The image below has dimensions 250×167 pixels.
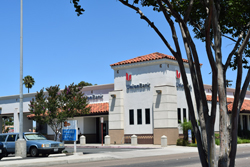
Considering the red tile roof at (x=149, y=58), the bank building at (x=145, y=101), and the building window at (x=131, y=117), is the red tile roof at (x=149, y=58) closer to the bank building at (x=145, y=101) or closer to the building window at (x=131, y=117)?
the bank building at (x=145, y=101)

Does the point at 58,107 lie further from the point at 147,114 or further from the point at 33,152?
the point at 147,114

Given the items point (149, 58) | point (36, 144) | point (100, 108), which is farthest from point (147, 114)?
point (36, 144)

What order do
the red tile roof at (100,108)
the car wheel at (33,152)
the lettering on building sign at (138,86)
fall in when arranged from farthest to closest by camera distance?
the red tile roof at (100,108), the lettering on building sign at (138,86), the car wheel at (33,152)

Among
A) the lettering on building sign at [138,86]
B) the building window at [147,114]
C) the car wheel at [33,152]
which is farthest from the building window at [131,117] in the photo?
the car wheel at [33,152]

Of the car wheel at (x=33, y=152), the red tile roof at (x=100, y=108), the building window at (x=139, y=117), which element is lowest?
the car wheel at (x=33, y=152)

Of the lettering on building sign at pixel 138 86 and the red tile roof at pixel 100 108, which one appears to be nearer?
the lettering on building sign at pixel 138 86

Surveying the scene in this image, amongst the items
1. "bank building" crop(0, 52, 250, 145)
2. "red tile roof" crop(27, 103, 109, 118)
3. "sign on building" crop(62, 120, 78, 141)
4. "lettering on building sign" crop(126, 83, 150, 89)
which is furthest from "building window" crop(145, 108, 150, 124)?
"sign on building" crop(62, 120, 78, 141)

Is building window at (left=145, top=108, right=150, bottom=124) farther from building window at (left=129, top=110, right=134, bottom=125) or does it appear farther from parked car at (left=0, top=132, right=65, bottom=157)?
parked car at (left=0, top=132, right=65, bottom=157)

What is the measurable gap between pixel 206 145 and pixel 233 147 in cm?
42

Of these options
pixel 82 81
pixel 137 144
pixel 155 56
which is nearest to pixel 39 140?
pixel 137 144

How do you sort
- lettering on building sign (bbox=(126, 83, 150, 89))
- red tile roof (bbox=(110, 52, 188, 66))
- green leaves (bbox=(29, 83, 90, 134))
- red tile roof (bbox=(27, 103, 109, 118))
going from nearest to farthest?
green leaves (bbox=(29, 83, 90, 134)) < red tile roof (bbox=(110, 52, 188, 66)) < lettering on building sign (bbox=(126, 83, 150, 89)) < red tile roof (bbox=(27, 103, 109, 118))

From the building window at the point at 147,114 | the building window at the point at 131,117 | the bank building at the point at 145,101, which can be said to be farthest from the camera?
the building window at the point at 131,117

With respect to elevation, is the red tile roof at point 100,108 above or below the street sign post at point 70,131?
above

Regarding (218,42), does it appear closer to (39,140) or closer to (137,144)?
(39,140)
